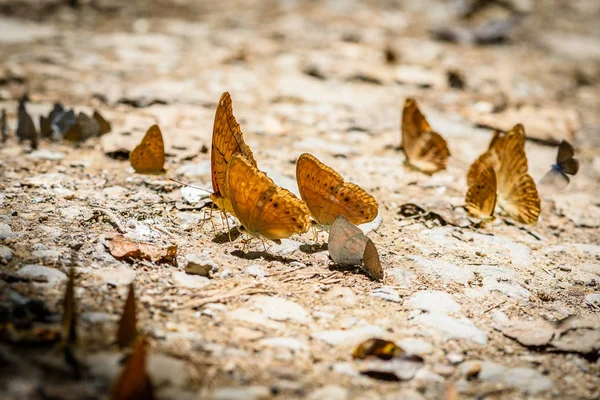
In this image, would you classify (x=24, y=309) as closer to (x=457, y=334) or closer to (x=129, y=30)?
(x=457, y=334)

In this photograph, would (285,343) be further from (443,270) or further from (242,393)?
(443,270)

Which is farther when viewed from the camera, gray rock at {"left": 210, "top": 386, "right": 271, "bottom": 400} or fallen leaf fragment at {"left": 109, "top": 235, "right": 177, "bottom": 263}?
fallen leaf fragment at {"left": 109, "top": 235, "right": 177, "bottom": 263}

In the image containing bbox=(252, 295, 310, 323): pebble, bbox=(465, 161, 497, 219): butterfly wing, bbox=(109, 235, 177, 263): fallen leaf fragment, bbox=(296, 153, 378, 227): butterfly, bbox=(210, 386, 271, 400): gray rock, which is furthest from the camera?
bbox=(465, 161, 497, 219): butterfly wing

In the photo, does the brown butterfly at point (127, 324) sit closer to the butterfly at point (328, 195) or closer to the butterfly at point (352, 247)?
the butterfly at point (352, 247)

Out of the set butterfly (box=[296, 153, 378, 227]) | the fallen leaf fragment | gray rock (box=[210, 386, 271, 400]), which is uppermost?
butterfly (box=[296, 153, 378, 227])

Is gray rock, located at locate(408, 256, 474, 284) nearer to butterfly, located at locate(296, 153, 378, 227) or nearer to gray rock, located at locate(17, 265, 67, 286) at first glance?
butterfly, located at locate(296, 153, 378, 227)

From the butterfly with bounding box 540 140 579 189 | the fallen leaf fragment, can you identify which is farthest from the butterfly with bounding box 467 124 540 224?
the fallen leaf fragment

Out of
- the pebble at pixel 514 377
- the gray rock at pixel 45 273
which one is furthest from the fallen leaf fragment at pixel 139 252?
the pebble at pixel 514 377
